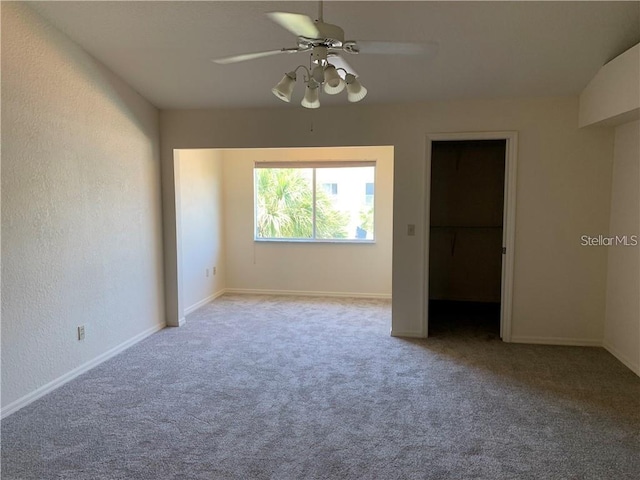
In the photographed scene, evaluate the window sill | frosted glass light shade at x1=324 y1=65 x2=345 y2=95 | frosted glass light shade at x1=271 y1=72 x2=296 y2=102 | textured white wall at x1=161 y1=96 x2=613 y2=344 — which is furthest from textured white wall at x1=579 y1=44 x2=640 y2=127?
the window sill

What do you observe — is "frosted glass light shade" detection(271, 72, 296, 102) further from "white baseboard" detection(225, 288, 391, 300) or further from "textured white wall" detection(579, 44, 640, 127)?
"white baseboard" detection(225, 288, 391, 300)

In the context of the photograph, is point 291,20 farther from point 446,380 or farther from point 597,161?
point 597,161

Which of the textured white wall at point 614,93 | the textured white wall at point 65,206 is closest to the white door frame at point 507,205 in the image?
the textured white wall at point 614,93

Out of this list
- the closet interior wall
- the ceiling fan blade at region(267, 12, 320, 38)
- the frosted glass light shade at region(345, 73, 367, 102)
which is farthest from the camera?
the closet interior wall

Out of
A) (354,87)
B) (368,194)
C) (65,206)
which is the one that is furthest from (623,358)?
(65,206)

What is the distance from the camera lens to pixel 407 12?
2.80m

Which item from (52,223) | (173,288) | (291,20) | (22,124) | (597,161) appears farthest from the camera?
(173,288)

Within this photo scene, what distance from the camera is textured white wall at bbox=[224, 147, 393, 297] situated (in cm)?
594

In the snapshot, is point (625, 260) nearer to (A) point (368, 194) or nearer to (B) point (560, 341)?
(B) point (560, 341)

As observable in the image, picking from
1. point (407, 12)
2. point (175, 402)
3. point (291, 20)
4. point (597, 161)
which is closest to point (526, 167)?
point (597, 161)

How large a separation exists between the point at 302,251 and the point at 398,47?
4.24 meters

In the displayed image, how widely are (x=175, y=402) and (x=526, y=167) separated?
3580 mm

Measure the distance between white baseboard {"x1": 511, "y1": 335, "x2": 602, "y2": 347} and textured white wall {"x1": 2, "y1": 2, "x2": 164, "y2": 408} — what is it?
12.2 feet

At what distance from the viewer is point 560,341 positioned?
4074mm
